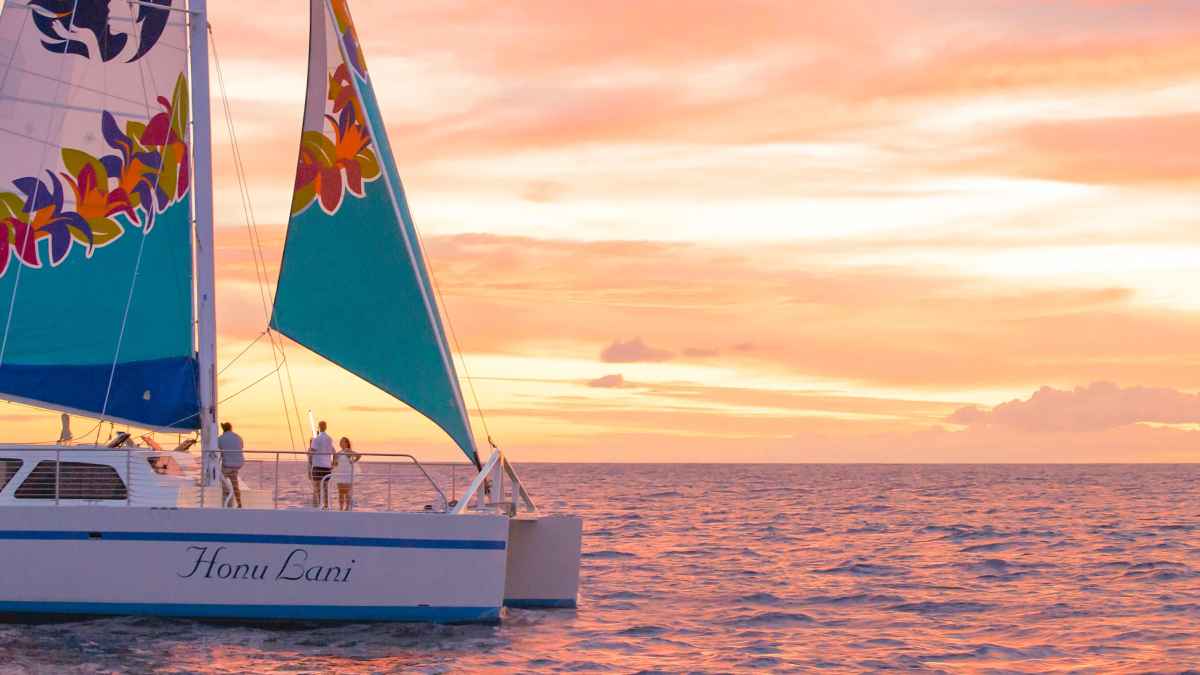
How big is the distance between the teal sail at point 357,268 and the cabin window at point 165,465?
2419mm

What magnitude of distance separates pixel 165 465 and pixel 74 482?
51.0 inches

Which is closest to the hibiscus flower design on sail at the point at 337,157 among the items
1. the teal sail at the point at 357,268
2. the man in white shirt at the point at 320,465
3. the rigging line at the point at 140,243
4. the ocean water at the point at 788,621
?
the teal sail at the point at 357,268

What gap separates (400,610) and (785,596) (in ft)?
29.8

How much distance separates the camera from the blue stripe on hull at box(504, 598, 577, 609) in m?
21.4

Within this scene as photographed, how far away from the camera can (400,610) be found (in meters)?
18.6

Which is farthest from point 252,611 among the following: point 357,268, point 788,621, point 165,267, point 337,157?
point 788,621

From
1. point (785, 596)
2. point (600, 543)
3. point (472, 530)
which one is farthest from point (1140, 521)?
point (472, 530)

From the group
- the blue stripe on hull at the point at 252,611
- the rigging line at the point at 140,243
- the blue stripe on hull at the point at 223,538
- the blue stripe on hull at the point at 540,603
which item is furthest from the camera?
the blue stripe on hull at the point at 540,603

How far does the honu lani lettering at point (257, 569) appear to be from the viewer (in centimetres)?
1814

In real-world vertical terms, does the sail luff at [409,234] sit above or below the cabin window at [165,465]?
above

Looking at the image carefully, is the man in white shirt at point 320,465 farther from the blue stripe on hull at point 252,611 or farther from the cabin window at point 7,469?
the cabin window at point 7,469

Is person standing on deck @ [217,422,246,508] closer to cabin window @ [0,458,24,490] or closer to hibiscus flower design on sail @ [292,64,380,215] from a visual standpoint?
cabin window @ [0,458,24,490]

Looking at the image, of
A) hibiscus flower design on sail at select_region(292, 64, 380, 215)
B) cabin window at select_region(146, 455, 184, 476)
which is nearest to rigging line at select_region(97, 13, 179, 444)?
cabin window at select_region(146, 455, 184, 476)

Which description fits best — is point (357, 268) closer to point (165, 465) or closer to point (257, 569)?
point (165, 465)
